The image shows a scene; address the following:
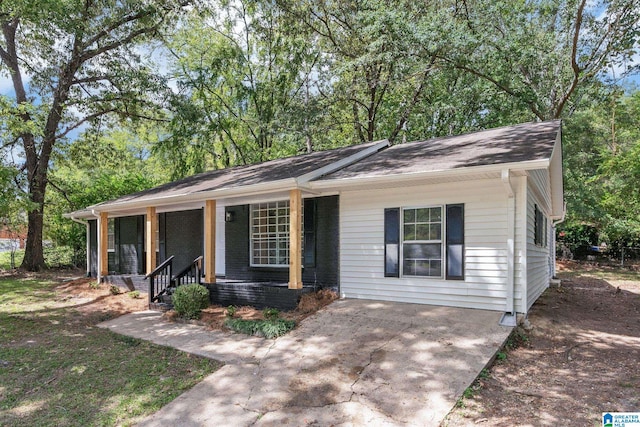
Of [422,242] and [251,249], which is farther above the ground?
[422,242]

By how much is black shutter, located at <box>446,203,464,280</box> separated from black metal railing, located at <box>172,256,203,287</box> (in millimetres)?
5588

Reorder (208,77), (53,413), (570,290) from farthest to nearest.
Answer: (208,77) < (570,290) < (53,413)

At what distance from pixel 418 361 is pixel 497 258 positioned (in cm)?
258

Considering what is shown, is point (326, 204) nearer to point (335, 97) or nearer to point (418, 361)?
point (418, 361)

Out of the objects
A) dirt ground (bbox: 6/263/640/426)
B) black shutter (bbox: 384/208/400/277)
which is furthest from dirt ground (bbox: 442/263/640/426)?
black shutter (bbox: 384/208/400/277)

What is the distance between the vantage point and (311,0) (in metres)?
15.6

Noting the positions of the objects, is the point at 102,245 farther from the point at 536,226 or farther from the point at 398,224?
the point at 536,226

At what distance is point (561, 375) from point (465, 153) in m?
3.95

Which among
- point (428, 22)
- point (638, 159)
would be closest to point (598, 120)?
point (638, 159)

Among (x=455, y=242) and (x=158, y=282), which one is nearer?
(x=455, y=242)

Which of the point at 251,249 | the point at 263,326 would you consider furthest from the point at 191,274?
the point at 263,326

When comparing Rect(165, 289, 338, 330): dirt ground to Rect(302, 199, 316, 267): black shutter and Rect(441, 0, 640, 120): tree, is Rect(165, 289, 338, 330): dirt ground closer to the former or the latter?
Rect(302, 199, 316, 267): black shutter

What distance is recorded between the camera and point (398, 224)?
7336 millimetres

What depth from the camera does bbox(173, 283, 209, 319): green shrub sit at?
7.84 meters
